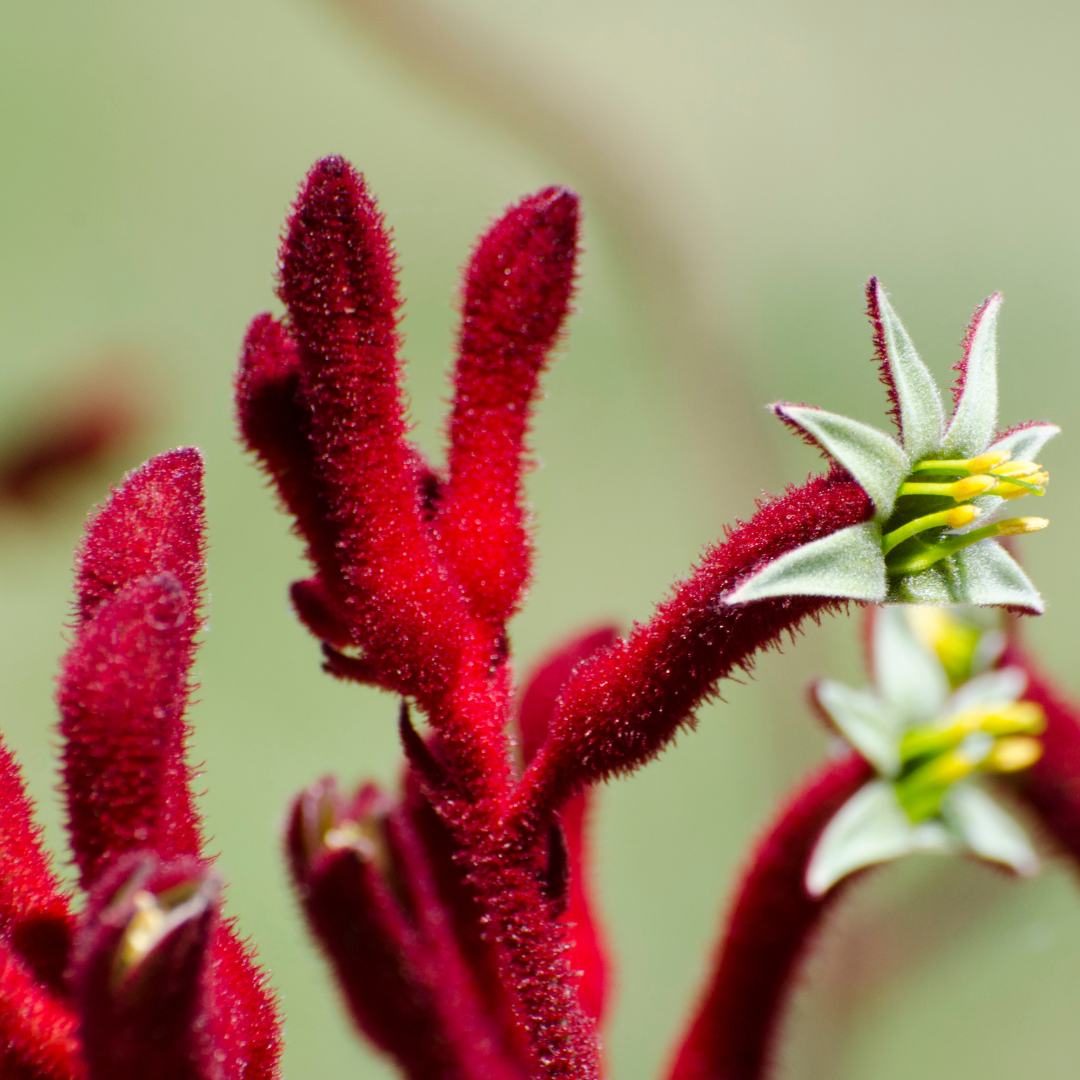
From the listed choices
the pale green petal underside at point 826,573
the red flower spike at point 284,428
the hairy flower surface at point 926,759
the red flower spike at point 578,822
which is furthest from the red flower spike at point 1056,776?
the red flower spike at point 284,428

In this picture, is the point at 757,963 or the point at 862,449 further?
the point at 757,963

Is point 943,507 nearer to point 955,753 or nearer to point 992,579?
point 992,579

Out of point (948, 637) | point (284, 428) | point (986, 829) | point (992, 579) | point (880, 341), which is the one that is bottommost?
point (986, 829)

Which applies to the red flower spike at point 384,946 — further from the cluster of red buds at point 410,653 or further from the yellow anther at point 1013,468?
the yellow anther at point 1013,468

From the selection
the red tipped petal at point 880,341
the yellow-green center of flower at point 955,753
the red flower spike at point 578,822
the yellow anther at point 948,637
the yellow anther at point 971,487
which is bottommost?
the yellow-green center of flower at point 955,753

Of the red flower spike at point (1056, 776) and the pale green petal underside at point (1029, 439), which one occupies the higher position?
the pale green petal underside at point (1029, 439)

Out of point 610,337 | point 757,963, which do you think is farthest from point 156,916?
point 610,337

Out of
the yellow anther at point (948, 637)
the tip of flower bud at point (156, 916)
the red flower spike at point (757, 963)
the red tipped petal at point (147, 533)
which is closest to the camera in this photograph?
the tip of flower bud at point (156, 916)
